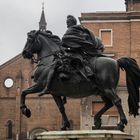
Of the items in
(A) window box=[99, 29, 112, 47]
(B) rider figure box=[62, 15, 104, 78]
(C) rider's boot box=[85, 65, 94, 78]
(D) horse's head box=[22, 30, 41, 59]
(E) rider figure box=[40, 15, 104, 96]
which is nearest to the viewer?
(C) rider's boot box=[85, 65, 94, 78]

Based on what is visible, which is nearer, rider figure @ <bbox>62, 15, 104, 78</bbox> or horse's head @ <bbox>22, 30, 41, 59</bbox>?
rider figure @ <bbox>62, 15, 104, 78</bbox>

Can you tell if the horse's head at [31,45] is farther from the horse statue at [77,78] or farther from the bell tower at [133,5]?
the bell tower at [133,5]

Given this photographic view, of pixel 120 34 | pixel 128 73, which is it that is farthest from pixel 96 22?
pixel 128 73

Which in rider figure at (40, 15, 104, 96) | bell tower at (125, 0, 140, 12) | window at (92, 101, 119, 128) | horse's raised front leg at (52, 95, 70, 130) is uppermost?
bell tower at (125, 0, 140, 12)

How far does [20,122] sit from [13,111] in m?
1.66

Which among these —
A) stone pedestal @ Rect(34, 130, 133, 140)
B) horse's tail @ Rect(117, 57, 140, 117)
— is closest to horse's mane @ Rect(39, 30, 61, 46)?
horse's tail @ Rect(117, 57, 140, 117)

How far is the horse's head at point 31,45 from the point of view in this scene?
34.5 feet

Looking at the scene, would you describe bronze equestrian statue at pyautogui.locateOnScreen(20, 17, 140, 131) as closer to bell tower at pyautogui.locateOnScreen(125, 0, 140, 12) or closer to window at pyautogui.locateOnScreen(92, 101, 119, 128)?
window at pyautogui.locateOnScreen(92, 101, 119, 128)

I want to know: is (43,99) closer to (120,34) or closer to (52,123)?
(52,123)

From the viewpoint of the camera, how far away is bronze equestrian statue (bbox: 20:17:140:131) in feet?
32.7

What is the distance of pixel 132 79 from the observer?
10.4 meters

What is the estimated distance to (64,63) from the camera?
10.0 metres

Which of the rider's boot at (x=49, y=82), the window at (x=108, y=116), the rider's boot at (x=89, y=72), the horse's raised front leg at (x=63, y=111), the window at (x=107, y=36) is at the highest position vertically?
the window at (x=107, y=36)

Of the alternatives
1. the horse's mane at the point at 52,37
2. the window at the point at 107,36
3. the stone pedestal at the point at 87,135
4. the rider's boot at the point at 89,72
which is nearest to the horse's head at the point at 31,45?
the horse's mane at the point at 52,37
